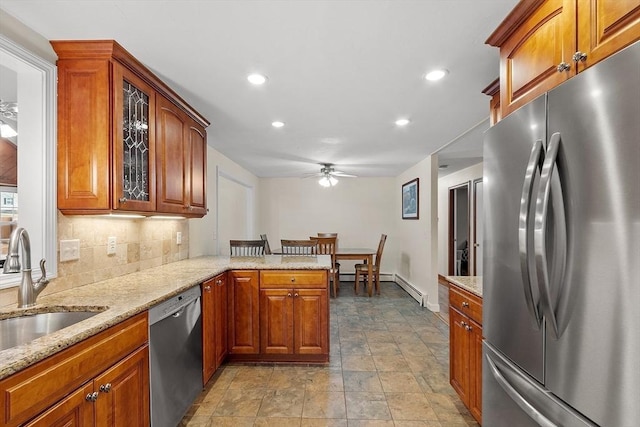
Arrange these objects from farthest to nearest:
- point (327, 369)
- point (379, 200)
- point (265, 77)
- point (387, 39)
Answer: point (379, 200)
point (327, 369)
point (265, 77)
point (387, 39)

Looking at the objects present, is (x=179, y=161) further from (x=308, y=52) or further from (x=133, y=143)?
(x=308, y=52)

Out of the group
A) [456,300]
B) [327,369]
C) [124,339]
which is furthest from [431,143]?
[124,339]

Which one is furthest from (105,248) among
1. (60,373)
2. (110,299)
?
(60,373)

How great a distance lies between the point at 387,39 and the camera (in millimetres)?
1615

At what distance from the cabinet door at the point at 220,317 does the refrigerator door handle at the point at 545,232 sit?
2.22 metres

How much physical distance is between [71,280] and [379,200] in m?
5.65

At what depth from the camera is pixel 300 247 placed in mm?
4055

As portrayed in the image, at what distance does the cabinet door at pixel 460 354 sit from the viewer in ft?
6.47

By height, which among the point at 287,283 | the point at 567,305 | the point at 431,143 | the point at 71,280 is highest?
the point at 431,143

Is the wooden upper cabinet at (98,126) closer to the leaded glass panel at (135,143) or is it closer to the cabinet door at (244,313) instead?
the leaded glass panel at (135,143)

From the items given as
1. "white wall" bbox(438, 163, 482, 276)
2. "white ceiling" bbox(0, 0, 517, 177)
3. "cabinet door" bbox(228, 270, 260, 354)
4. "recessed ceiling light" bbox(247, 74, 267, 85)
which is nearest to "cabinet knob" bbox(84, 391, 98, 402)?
"cabinet door" bbox(228, 270, 260, 354)

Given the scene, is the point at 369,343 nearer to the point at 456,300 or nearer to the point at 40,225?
the point at 456,300

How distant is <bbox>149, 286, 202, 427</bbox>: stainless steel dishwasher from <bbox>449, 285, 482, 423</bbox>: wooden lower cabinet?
182 centimetres

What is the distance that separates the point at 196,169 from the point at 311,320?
1.71 meters
